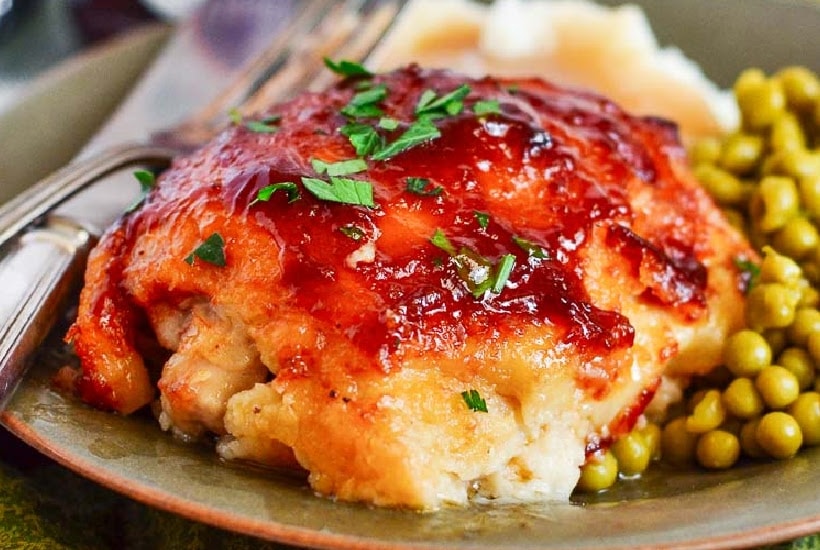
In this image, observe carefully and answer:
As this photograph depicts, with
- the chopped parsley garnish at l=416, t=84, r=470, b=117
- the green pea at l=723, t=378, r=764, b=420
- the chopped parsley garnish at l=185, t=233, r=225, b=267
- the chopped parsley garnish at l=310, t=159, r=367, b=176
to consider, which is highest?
the chopped parsley garnish at l=416, t=84, r=470, b=117

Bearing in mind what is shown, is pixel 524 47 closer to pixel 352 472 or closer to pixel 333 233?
pixel 333 233

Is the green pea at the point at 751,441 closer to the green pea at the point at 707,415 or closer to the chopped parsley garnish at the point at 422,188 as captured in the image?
the green pea at the point at 707,415

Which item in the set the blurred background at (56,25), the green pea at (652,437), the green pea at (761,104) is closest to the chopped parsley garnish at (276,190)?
the green pea at (652,437)

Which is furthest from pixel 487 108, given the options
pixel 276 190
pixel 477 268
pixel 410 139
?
pixel 276 190

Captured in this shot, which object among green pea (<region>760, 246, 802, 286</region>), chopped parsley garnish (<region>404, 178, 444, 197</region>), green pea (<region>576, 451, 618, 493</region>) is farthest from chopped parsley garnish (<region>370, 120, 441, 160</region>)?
green pea (<region>760, 246, 802, 286</region>)

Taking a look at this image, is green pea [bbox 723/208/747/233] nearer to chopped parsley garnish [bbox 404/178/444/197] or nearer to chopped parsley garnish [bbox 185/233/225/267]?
chopped parsley garnish [bbox 404/178/444/197]
